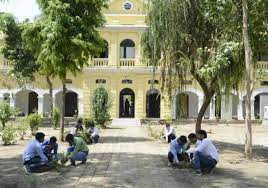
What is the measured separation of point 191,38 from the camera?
57.8ft

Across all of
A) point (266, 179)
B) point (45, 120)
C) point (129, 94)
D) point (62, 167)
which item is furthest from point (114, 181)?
point (129, 94)

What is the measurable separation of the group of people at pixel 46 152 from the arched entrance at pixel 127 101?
1006 inches

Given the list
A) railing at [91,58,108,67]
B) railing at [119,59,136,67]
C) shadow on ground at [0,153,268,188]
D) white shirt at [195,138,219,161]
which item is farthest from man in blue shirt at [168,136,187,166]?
railing at [91,58,108,67]

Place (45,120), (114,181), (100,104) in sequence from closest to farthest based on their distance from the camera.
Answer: (114,181)
(100,104)
(45,120)

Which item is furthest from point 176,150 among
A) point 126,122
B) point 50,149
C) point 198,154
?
point 126,122

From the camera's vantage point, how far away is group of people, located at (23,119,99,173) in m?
11.6

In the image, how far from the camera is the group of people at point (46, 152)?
11.6 m

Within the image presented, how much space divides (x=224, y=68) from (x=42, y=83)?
79.9 feet

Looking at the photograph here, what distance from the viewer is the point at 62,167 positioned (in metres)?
12.4

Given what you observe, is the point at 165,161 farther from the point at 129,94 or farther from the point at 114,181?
the point at 129,94

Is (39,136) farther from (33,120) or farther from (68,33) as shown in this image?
(33,120)

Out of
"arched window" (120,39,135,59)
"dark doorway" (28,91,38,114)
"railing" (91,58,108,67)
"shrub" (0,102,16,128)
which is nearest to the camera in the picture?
"shrub" (0,102,16,128)

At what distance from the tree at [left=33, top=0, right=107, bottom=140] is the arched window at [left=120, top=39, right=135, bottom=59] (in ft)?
59.0

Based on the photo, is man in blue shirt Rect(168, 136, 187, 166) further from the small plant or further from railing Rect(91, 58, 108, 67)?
railing Rect(91, 58, 108, 67)
